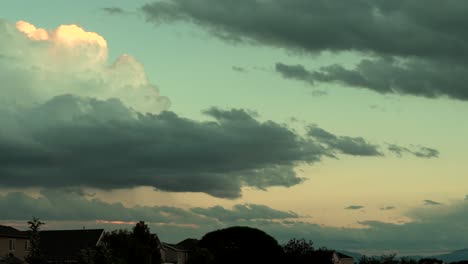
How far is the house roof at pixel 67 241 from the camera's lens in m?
122

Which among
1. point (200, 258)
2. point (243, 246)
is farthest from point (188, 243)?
point (200, 258)

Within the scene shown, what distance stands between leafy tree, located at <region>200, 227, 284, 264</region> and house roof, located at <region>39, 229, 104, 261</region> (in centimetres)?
3457

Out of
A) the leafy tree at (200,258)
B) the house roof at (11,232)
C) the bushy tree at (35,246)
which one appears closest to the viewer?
the bushy tree at (35,246)

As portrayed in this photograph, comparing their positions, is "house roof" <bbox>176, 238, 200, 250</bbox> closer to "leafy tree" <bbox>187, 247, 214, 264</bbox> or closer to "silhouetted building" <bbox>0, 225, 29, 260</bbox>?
"leafy tree" <bbox>187, 247, 214, 264</bbox>

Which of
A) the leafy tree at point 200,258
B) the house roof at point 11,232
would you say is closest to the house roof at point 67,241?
the house roof at point 11,232

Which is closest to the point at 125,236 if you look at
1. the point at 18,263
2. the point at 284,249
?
A: the point at 18,263

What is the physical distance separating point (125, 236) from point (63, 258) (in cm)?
2183

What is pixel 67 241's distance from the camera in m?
128

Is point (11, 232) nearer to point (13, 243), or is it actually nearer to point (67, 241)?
point (13, 243)

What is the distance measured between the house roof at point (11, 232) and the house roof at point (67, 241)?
8.55 m

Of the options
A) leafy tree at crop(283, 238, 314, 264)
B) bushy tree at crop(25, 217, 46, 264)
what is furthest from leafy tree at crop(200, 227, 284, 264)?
bushy tree at crop(25, 217, 46, 264)

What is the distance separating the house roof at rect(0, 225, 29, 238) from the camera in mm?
107156

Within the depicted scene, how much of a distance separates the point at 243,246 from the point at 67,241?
141 feet

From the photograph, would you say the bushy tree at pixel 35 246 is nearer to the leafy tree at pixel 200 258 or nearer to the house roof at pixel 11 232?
the house roof at pixel 11 232
